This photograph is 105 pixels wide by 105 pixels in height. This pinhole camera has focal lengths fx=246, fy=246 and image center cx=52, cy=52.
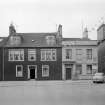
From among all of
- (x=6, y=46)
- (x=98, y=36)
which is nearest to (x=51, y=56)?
(x=6, y=46)

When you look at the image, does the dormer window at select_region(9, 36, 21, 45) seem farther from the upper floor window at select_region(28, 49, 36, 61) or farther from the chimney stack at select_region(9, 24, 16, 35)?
the upper floor window at select_region(28, 49, 36, 61)

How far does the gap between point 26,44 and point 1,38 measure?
6240 mm

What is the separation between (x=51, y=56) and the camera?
44.6 m

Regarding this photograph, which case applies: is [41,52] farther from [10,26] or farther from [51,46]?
[10,26]

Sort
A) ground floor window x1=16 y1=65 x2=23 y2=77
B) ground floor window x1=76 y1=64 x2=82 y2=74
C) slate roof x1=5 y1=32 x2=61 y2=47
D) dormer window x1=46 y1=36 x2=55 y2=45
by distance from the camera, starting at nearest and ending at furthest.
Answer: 1. ground floor window x1=76 y1=64 x2=82 y2=74
2. ground floor window x1=16 y1=65 x2=23 y2=77
3. slate roof x1=5 y1=32 x2=61 y2=47
4. dormer window x1=46 y1=36 x2=55 y2=45

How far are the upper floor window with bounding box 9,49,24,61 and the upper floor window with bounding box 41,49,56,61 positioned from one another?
151 inches

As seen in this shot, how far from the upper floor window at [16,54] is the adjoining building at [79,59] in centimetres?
764

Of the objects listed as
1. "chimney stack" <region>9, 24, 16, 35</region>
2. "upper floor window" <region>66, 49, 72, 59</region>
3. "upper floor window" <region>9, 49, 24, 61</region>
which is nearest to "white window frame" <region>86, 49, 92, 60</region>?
"upper floor window" <region>66, 49, 72, 59</region>

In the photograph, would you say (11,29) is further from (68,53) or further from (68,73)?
(68,73)

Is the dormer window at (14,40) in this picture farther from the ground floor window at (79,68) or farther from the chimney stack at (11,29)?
the ground floor window at (79,68)

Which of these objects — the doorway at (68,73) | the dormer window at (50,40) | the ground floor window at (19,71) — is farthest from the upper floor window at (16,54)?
the doorway at (68,73)

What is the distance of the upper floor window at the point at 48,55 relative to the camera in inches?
1756

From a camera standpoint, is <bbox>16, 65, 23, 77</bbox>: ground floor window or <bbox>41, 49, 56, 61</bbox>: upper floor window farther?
<bbox>16, 65, 23, 77</bbox>: ground floor window

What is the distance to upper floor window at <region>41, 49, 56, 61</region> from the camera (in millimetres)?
44594
